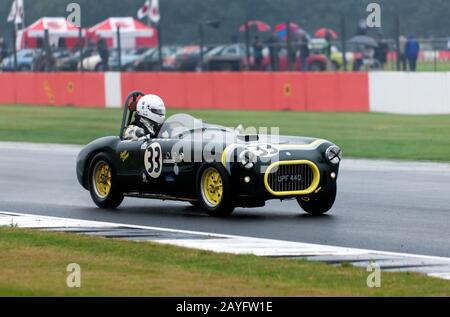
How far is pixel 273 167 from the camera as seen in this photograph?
13617mm

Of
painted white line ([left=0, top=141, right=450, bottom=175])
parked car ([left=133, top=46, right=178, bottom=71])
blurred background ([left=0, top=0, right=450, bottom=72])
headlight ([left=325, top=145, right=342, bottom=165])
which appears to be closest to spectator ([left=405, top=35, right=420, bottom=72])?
blurred background ([left=0, top=0, right=450, bottom=72])


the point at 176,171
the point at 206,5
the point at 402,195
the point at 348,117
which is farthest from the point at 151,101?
the point at 206,5

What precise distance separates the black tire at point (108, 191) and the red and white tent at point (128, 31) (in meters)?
41.0

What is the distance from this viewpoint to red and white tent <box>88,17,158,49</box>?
189ft

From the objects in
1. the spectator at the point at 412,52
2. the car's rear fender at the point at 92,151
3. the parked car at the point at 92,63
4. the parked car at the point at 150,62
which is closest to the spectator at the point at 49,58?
the parked car at the point at 92,63

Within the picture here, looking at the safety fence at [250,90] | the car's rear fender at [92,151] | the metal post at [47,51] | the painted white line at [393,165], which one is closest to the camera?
the car's rear fender at [92,151]

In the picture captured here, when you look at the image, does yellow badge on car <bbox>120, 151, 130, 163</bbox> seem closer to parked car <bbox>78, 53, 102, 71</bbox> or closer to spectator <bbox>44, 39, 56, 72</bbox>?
parked car <bbox>78, 53, 102, 71</bbox>

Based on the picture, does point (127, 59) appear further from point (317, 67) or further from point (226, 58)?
point (317, 67)

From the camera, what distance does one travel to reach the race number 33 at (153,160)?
14.5 m

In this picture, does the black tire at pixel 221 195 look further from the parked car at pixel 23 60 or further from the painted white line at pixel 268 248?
the parked car at pixel 23 60

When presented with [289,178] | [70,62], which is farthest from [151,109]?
[70,62]
